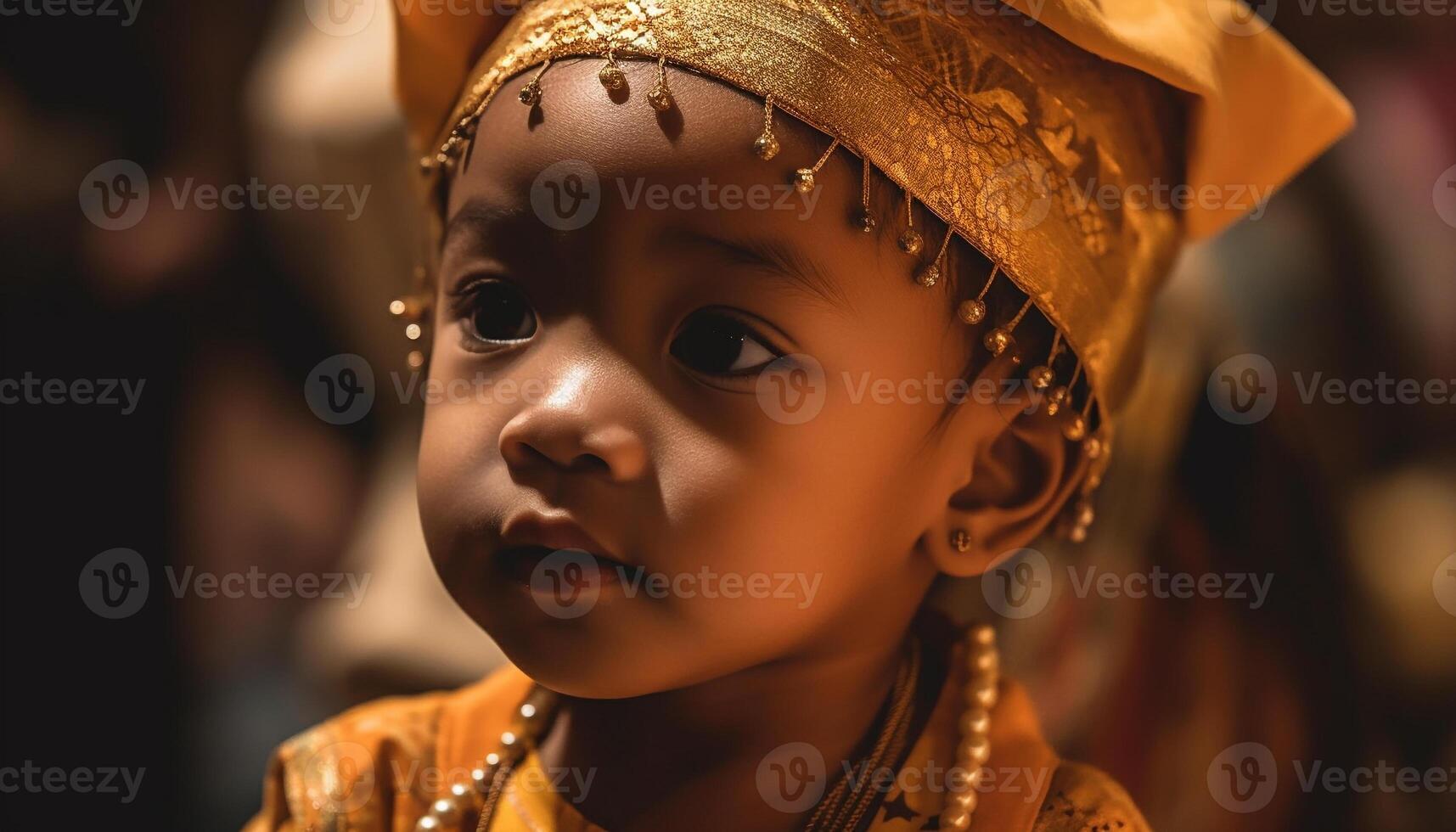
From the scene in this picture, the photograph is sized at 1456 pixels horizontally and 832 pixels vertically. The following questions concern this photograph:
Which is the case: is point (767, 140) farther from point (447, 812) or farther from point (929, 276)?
point (447, 812)

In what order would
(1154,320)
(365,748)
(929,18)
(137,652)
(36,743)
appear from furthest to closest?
(137,652) < (36,743) < (1154,320) < (365,748) < (929,18)

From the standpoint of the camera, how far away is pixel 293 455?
1622 mm

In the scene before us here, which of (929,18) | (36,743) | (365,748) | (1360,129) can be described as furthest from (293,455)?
(1360,129)

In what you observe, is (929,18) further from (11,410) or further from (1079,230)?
(11,410)

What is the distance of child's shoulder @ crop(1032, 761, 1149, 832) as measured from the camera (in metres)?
0.84

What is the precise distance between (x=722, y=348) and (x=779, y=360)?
33 millimetres

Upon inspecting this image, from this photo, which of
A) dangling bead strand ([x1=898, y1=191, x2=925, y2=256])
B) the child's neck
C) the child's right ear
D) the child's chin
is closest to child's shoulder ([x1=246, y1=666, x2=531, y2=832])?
the child's neck

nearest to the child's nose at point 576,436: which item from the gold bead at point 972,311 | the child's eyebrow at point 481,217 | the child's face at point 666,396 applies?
the child's face at point 666,396

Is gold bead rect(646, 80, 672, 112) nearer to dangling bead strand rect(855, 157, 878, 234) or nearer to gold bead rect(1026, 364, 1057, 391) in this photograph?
dangling bead strand rect(855, 157, 878, 234)

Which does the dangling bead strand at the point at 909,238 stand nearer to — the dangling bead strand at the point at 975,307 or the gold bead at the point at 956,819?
the dangling bead strand at the point at 975,307

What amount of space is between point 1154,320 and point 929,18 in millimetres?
611

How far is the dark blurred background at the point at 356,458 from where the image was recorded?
50.8 inches

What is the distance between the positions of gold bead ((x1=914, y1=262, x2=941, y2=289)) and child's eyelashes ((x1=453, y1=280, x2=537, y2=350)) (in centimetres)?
23

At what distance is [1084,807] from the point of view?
0.85 meters
